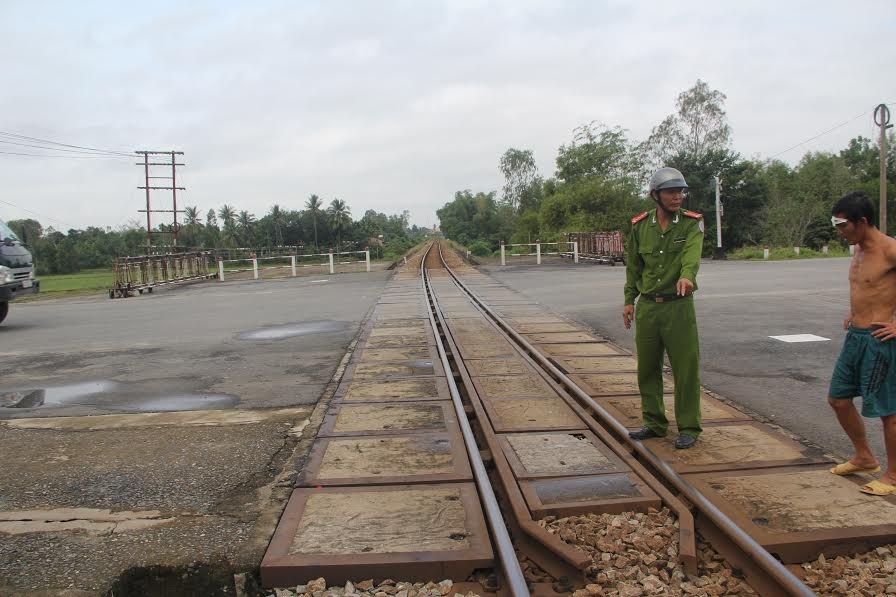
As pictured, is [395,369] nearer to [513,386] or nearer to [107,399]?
[513,386]

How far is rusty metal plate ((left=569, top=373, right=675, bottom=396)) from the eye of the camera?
6270 mm

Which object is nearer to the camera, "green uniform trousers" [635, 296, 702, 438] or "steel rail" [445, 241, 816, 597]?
"steel rail" [445, 241, 816, 597]

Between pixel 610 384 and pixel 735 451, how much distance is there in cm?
219

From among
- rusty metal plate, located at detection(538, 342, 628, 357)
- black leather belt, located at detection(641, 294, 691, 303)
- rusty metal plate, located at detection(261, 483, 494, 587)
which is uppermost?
black leather belt, located at detection(641, 294, 691, 303)

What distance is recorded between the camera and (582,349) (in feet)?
28.8

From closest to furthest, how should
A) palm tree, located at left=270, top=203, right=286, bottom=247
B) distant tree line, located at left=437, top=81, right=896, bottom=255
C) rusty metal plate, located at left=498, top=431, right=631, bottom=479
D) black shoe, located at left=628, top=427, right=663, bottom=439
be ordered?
rusty metal plate, located at left=498, top=431, right=631, bottom=479 < black shoe, located at left=628, top=427, right=663, bottom=439 < distant tree line, located at left=437, top=81, right=896, bottom=255 < palm tree, located at left=270, top=203, right=286, bottom=247

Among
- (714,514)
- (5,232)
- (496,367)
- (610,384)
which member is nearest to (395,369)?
(496,367)

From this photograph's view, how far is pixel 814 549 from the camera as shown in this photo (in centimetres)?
315

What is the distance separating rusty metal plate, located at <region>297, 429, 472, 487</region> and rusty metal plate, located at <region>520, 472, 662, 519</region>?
0.52m

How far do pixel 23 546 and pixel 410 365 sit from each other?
485 centimetres

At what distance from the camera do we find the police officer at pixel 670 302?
14.4 feet

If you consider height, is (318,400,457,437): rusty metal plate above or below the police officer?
below

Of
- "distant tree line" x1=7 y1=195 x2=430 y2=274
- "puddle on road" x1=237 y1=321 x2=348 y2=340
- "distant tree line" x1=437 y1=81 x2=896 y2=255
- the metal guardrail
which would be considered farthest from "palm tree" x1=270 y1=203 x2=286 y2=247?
"puddle on road" x1=237 y1=321 x2=348 y2=340

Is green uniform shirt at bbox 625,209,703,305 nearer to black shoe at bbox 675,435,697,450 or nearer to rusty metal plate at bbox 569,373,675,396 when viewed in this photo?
black shoe at bbox 675,435,697,450
